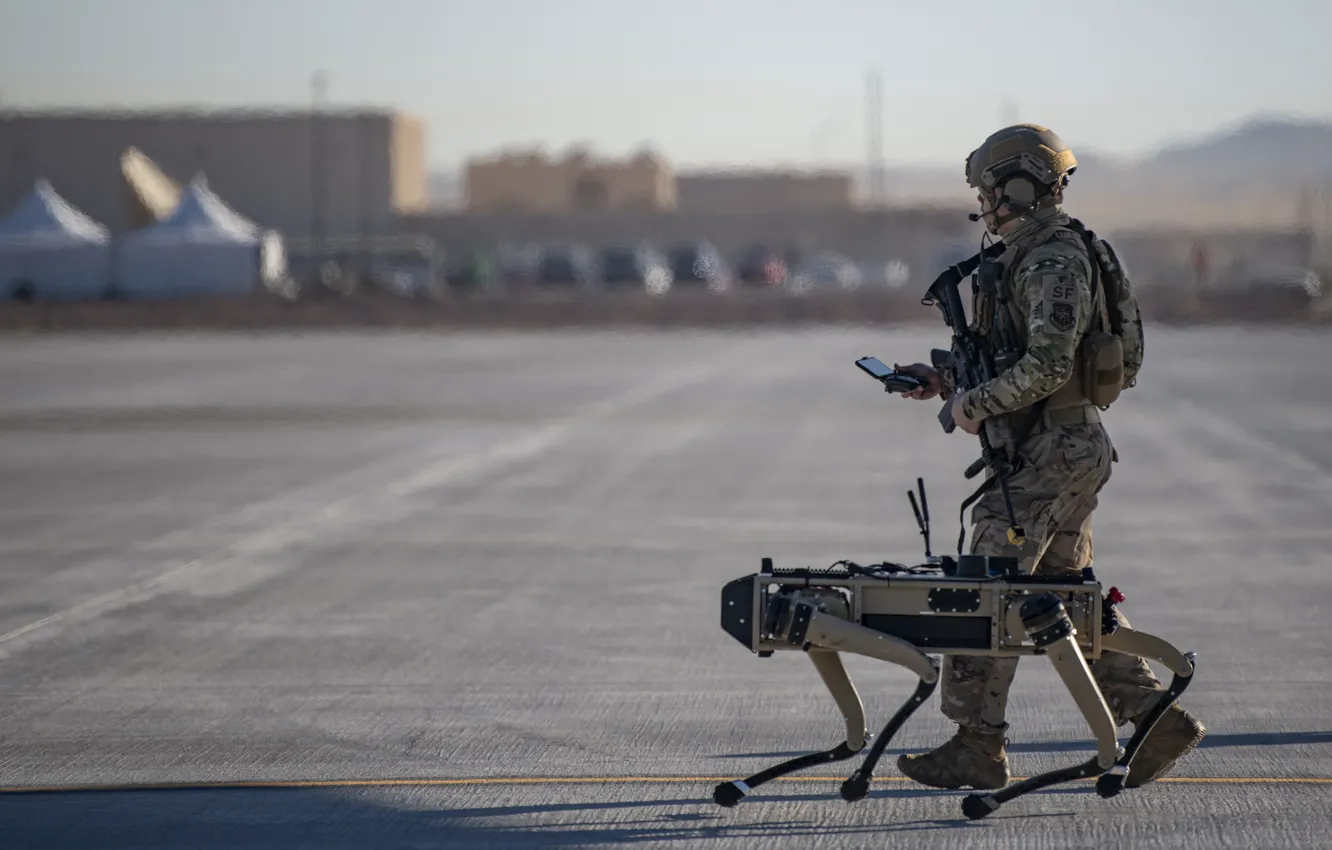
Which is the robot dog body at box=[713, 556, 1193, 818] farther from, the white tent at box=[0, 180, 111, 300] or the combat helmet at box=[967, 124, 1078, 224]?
the white tent at box=[0, 180, 111, 300]

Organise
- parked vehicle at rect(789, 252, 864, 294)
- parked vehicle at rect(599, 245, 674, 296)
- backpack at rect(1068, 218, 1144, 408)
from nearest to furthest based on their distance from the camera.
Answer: backpack at rect(1068, 218, 1144, 408) → parked vehicle at rect(599, 245, 674, 296) → parked vehicle at rect(789, 252, 864, 294)

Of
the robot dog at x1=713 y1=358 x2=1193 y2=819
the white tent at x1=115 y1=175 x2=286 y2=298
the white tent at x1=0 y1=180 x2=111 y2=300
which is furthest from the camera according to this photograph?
the white tent at x1=0 y1=180 x2=111 y2=300

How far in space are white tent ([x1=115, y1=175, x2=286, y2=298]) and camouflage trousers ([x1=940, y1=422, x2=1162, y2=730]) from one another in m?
58.5

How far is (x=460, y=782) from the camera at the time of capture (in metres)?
6.45

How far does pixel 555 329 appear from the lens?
52031 millimetres

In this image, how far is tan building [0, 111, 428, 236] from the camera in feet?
335

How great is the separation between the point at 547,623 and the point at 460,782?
11.0ft

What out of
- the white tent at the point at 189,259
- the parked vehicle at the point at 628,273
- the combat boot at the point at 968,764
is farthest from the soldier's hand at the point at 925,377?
the parked vehicle at the point at 628,273

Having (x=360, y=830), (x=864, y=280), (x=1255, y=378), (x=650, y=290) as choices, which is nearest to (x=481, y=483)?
(x=360, y=830)

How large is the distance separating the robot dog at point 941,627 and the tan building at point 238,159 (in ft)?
318

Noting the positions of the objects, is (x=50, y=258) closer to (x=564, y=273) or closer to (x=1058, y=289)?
(x=564, y=273)

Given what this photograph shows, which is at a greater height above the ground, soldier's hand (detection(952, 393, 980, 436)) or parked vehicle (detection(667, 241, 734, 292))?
soldier's hand (detection(952, 393, 980, 436))

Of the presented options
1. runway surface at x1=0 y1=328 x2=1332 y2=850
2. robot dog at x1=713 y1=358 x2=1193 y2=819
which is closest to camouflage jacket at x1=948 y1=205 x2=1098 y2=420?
robot dog at x1=713 y1=358 x2=1193 y2=819

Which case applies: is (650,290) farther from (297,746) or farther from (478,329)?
(297,746)
